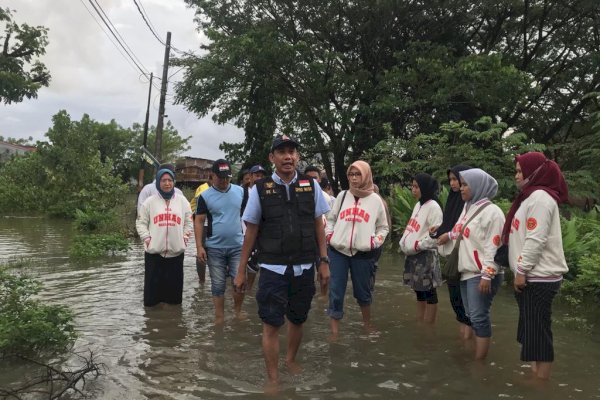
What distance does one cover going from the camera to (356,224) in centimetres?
549

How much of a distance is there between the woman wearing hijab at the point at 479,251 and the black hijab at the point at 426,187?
3.58 ft

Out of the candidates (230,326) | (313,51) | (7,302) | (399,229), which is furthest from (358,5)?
(7,302)

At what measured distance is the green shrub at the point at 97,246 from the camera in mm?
11367

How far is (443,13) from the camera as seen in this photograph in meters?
19.9

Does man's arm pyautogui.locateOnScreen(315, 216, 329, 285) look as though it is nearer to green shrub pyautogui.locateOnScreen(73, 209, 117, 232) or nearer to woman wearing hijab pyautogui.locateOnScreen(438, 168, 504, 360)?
woman wearing hijab pyautogui.locateOnScreen(438, 168, 504, 360)

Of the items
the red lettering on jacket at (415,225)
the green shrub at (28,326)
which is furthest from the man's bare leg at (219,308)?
the red lettering on jacket at (415,225)

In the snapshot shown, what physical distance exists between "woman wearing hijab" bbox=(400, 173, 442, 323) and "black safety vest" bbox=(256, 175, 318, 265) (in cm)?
206

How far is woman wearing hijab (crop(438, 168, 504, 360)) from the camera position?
4.50 m

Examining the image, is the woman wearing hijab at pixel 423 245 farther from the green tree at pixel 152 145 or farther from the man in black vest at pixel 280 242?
the green tree at pixel 152 145

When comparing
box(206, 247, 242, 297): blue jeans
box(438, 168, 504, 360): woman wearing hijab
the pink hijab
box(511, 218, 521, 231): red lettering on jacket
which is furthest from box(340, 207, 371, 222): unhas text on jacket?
box(511, 218, 521, 231): red lettering on jacket

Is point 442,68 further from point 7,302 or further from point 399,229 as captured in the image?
point 7,302

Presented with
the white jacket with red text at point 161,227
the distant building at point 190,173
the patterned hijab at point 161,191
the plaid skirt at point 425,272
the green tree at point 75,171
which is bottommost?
the plaid skirt at point 425,272

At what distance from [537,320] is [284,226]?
2.09 metres

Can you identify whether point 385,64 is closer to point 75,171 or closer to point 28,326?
point 75,171
